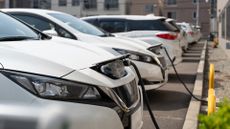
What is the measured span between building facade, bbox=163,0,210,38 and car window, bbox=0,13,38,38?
71.7 meters

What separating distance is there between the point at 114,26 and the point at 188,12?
65965mm

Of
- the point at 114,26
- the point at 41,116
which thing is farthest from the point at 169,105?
the point at 41,116

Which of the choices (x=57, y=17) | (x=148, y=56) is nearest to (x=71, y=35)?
(x=57, y=17)

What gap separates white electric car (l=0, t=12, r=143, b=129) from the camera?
2902 mm

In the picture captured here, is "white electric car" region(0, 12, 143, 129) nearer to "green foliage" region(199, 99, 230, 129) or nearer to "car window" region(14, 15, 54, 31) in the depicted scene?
"green foliage" region(199, 99, 230, 129)

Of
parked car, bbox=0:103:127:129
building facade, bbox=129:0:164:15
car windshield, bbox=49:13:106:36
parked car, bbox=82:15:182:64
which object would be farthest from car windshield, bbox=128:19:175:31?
building facade, bbox=129:0:164:15

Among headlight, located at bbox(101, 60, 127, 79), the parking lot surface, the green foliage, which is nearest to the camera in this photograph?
the green foliage

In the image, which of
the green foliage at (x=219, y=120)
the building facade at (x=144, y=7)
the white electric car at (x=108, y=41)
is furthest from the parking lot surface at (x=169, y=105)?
the building facade at (x=144, y=7)

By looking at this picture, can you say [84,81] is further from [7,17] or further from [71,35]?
[71,35]

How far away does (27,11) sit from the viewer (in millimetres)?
7504

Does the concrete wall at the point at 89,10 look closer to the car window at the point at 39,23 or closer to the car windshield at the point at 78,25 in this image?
the car windshield at the point at 78,25

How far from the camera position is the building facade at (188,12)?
7488 cm

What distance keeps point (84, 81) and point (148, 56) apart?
434 centimetres

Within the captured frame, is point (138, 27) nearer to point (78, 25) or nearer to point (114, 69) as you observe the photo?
point (78, 25)
